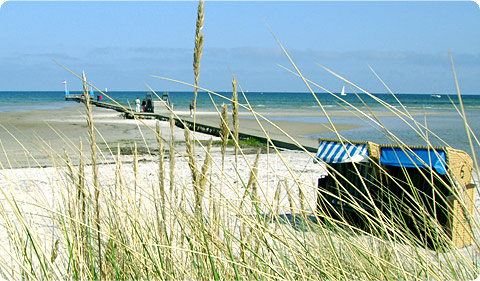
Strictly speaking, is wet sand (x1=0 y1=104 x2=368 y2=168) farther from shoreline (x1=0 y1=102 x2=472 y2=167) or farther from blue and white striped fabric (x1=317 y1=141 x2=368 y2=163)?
blue and white striped fabric (x1=317 y1=141 x2=368 y2=163)

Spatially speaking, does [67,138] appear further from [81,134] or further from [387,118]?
[387,118]

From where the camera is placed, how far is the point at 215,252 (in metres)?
1.70

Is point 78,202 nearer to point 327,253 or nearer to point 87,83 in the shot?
point 87,83

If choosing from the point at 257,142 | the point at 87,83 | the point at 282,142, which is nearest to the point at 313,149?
the point at 282,142

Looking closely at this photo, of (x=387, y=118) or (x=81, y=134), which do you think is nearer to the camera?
(x=81, y=134)

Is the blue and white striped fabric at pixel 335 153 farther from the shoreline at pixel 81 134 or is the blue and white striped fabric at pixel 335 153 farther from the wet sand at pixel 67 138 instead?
the wet sand at pixel 67 138

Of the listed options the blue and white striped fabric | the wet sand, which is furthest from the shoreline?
the blue and white striped fabric

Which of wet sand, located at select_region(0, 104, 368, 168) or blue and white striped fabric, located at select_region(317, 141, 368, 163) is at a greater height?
blue and white striped fabric, located at select_region(317, 141, 368, 163)

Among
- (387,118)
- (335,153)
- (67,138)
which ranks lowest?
(387,118)

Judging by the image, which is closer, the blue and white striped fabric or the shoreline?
the shoreline

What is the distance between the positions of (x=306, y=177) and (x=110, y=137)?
8.99 m

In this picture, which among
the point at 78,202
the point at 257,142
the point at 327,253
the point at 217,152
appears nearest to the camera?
the point at 78,202

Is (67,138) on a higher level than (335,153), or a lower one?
higher

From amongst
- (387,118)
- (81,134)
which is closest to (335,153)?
(81,134)
